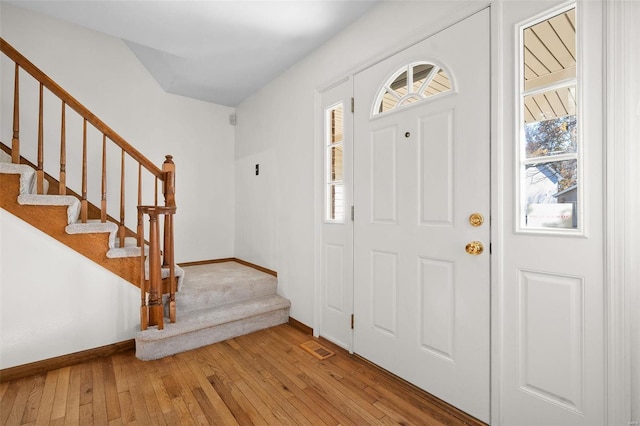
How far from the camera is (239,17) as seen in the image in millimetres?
2252

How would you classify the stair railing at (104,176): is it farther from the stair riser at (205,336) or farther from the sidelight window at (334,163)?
the sidelight window at (334,163)

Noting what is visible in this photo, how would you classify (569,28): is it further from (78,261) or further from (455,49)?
(78,261)

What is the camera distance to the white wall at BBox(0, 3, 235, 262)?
2.85m

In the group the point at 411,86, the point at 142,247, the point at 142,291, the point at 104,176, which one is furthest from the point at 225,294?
the point at 411,86

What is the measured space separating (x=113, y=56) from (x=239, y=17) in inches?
78.0

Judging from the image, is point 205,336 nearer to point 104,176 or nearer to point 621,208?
point 104,176

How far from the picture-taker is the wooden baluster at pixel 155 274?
2.27 meters

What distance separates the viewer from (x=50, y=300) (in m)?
2.10

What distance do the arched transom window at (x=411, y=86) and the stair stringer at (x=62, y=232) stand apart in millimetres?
2296

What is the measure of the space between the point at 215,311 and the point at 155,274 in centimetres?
64

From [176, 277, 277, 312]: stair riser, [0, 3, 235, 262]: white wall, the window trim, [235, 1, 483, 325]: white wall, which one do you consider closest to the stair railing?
[176, 277, 277, 312]: stair riser

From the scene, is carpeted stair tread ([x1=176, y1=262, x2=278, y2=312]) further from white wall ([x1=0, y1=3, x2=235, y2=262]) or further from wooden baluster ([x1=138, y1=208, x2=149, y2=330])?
white wall ([x1=0, y1=3, x2=235, y2=262])

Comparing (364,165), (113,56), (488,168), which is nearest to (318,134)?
(364,165)

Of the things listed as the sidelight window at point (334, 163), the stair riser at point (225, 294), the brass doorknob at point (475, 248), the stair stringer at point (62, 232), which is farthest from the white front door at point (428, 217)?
the stair stringer at point (62, 232)
